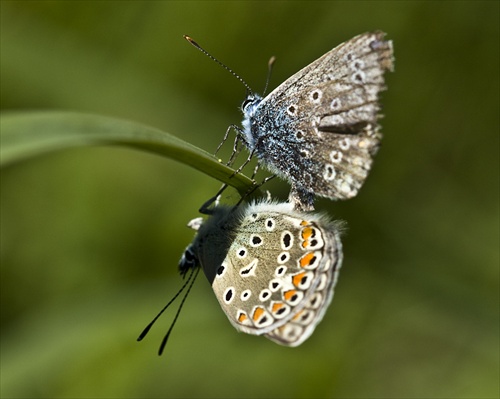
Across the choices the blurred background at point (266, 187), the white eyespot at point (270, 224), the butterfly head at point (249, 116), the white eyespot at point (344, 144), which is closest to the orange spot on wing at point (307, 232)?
the white eyespot at point (270, 224)

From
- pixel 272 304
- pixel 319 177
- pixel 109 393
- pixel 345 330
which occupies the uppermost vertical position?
pixel 319 177

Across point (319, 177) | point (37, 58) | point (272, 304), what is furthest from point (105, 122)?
point (37, 58)

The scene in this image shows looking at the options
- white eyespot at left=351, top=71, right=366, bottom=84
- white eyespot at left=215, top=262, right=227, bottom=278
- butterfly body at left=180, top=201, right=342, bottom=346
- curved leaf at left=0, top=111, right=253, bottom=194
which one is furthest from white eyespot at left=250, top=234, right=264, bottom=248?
curved leaf at left=0, top=111, right=253, bottom=194

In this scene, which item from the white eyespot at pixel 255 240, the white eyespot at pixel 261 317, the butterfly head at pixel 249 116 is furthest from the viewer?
the butterfly head at pixel 249 116

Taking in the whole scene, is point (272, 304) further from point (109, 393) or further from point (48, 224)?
point (48, 224)

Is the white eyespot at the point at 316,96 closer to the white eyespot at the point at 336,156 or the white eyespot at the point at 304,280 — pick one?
the white eyespot at the point at 336,156

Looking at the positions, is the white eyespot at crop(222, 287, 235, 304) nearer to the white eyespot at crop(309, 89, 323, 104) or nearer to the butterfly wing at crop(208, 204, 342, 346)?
the butterfly wing at crop(208, 204, 342, 346)

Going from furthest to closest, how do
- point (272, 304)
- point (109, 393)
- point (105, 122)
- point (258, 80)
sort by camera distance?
point (258, 80), point (109, 393), point (272, 304), point (105, 122)

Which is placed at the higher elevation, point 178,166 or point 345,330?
point 178,166
